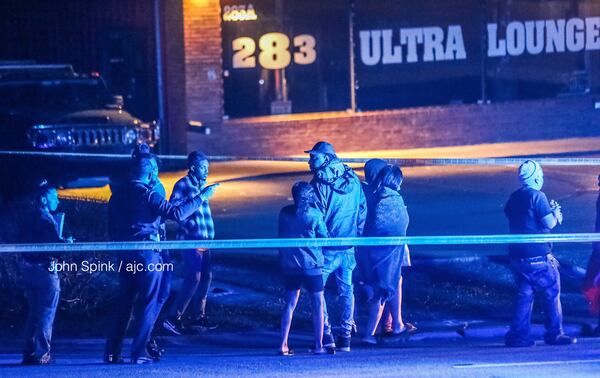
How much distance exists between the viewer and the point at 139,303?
928 centimetres

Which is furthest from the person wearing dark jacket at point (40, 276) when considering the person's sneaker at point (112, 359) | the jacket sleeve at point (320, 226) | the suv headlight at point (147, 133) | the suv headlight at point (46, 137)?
the suv headlight at point (147, 133)

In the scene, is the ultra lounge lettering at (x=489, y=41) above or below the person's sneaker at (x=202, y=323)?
above

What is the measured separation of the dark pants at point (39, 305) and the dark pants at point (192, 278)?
5.31ft

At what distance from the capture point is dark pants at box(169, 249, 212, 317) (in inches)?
416

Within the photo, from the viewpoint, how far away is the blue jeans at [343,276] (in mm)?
9844

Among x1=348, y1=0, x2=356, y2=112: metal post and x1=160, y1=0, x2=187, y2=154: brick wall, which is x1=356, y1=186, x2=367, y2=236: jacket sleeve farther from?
x1=348, y1=0, x2=356, y2=112: metal post

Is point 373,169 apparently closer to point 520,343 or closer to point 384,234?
point 384,234

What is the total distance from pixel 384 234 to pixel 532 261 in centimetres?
126

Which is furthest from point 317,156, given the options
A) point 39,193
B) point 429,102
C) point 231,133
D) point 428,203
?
point 429,102

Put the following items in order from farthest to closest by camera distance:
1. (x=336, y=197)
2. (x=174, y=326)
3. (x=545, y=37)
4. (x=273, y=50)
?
(x=545, y=37) < (x=273, y=50) < (x=174, y=326) < (x=336, y=197)

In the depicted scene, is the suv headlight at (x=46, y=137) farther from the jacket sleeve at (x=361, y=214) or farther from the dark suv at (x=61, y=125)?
the jacket sleeve at (x=361, y=214)

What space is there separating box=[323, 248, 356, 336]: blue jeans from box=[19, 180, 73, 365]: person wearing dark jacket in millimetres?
2173

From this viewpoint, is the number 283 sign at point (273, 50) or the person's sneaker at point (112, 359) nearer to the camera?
the person's sneaker at point (112, 359)

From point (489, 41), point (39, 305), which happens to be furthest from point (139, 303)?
point (489, 41)
